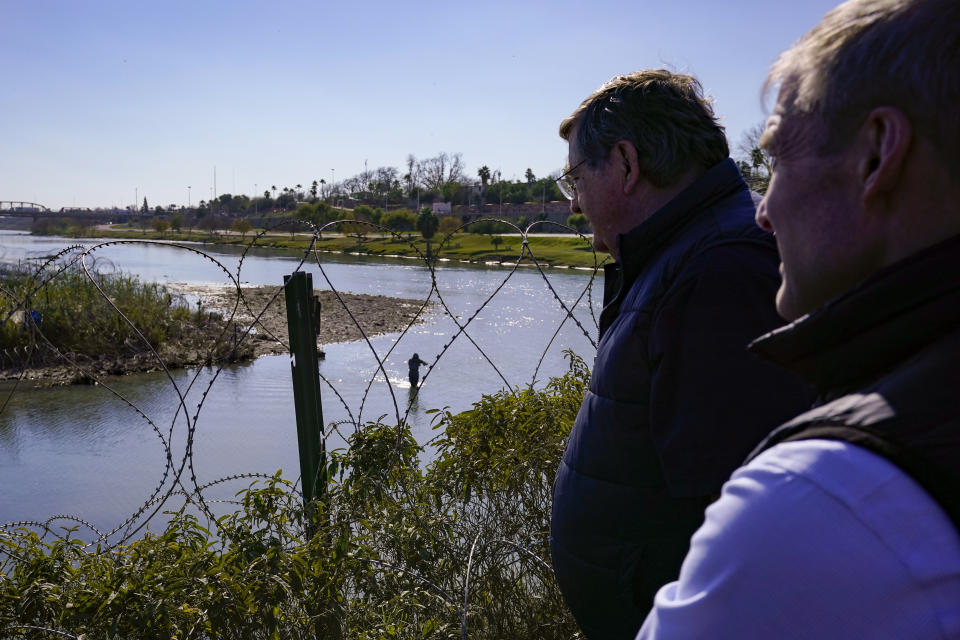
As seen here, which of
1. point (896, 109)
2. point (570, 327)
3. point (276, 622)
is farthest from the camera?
point (570, 327)

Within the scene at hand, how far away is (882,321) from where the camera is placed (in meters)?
0.71

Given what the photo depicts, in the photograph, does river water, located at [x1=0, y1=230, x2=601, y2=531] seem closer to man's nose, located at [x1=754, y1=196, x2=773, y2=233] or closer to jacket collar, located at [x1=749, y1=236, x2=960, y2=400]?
man's nose, located at [x1=754, y1=196, x2=773, y2=233]

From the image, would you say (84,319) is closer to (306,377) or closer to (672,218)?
(306,377)

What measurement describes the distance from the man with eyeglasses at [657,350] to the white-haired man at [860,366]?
0.81m

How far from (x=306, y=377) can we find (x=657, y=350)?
8.34 ft

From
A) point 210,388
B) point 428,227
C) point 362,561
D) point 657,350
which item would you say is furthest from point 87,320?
point 657,350

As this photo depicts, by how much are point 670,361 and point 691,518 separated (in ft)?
1.24

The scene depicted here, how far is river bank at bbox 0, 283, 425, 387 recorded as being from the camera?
1346 centimetres

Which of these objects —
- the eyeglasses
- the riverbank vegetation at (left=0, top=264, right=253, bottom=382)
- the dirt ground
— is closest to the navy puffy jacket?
the eyeglasses

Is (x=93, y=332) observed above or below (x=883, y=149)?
below

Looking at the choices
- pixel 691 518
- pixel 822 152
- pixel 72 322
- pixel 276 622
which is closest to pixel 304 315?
pixel 276 622

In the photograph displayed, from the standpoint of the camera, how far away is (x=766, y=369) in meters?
1.65

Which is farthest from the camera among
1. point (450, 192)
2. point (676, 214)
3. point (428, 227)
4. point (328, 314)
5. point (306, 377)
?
point (450, 192)

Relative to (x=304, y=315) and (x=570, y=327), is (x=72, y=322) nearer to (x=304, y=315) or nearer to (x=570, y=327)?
(x=570, y=327)
